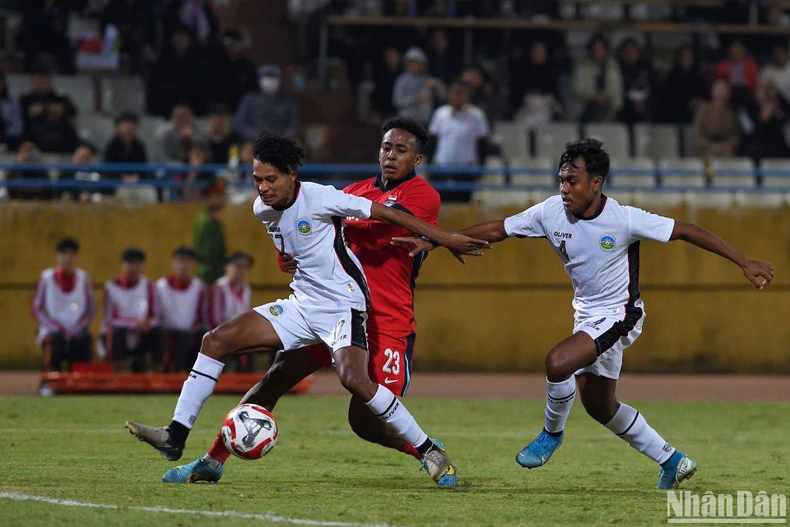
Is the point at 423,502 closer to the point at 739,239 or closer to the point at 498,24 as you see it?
the point at 739,239

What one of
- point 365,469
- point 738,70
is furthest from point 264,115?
point 365,469

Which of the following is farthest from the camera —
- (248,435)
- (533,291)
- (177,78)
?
Answer: (177,78)

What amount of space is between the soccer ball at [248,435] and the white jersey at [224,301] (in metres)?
7.39

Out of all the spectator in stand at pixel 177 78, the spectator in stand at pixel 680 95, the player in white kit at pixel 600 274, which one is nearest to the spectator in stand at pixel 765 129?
the spectator in stand at pixel 680 95

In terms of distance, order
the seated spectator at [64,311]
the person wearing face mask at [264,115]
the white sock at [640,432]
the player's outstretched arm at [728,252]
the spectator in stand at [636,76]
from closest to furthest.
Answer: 1. the player's outstretched arm at [728,252]
2. the white sock at [640,432]
3. the seated spectator at [64,311]
4. the person wearing face mask at [264,115]
5. the spectator in stand at [636,76]

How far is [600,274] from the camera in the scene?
7.25 meters

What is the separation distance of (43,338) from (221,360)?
737cm

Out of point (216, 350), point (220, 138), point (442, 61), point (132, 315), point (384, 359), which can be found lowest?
point (132, 315)

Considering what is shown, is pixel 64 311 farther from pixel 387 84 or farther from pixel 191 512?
pixel 191 512

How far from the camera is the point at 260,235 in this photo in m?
15.4

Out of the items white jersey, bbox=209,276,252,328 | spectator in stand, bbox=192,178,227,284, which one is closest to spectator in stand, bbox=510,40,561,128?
spectator in stand, bbox=192,178,227,284

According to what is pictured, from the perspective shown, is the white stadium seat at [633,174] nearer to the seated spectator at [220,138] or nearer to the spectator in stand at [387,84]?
the spectator in stand at [387,84]

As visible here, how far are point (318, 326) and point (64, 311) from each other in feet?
24.8

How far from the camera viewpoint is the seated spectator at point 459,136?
1570 cm
